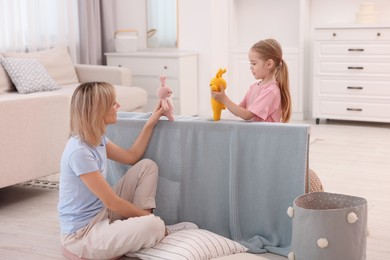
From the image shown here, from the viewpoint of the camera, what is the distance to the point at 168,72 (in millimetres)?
6031

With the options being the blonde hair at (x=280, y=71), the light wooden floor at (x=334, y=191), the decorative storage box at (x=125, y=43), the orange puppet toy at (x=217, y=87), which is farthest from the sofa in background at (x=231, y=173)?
the decorative storage box at (x=125, y=43)

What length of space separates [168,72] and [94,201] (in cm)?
341

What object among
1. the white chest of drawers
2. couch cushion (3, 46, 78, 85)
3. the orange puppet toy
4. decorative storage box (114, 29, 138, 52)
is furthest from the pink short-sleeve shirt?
decorative storage box (114, 29, 138, 52)

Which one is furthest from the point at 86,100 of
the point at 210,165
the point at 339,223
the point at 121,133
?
the point at 339,223

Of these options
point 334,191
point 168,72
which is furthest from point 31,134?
point 168,72

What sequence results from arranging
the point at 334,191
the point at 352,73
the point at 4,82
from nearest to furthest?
the point at 334,191, the point at 4,82, the point at 352,73

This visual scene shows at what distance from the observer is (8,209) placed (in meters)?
3.54

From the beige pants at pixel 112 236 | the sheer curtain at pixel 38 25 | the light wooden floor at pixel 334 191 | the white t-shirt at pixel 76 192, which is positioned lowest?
the light wooden floor at pixel 334 191

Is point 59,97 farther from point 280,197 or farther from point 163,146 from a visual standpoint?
point 280,197

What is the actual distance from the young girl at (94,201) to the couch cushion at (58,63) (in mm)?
2762

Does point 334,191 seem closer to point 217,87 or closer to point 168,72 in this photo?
point 217,87

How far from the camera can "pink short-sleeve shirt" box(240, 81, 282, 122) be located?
9.75ft

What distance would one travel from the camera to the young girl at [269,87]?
298cm

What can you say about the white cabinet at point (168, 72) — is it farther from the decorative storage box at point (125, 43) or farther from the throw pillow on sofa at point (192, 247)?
the throw pillow on sofa at point (192, 247)
